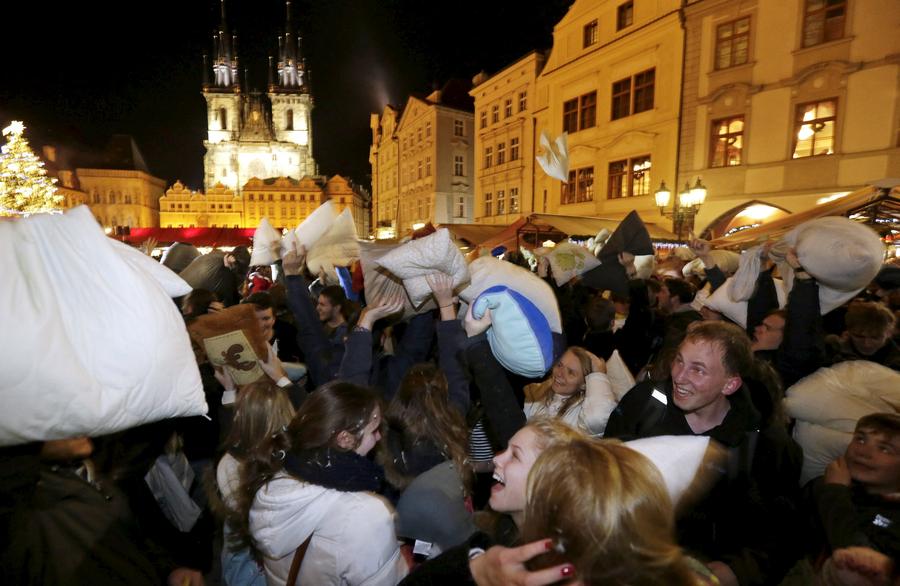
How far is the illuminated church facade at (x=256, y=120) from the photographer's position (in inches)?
3300

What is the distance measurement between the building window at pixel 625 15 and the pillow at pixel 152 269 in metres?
20.5

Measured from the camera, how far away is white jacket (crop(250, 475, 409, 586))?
1.72 meters

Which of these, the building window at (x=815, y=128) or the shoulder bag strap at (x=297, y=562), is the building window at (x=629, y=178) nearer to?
the building window at (x=815, y=128)

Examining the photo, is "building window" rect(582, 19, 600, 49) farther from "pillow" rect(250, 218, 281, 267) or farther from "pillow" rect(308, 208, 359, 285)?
"pillow" rect(250, 218, 281, 267)

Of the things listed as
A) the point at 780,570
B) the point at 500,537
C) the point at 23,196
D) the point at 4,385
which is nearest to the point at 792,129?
the point at 780,570

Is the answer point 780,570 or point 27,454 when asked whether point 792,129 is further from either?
point 27,454

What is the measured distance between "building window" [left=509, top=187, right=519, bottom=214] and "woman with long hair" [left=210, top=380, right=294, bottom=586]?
24.6m

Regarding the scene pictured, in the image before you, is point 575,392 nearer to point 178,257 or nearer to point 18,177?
point 178,257

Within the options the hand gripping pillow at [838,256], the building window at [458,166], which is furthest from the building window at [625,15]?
the building window at [458,166]

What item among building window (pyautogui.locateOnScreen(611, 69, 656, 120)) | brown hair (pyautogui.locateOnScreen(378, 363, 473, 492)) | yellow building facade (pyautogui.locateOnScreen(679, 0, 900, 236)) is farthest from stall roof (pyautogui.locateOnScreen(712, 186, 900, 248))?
building window (pyautogui.locateOnScreen(611, 69, 656, 120))

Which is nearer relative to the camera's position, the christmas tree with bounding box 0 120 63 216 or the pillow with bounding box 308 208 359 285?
the pillow with bounding box 308 208 359 285

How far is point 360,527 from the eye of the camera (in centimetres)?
173

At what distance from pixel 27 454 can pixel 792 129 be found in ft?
55.7

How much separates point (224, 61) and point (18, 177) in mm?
83055
